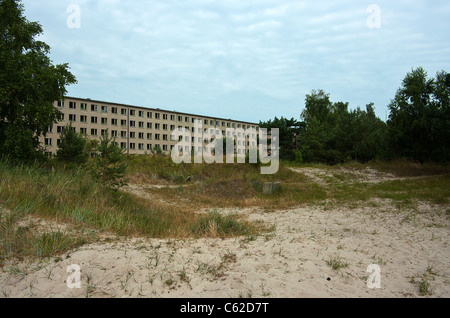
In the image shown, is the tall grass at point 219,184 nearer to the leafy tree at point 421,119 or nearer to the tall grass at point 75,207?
the tall grass at point 75,207

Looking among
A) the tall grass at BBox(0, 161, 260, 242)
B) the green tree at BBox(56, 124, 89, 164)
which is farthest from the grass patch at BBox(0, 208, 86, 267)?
the green tree at BBox(56, 124, 89, 164)

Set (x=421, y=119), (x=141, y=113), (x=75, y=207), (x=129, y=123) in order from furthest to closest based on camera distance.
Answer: (x=141, y=113) → (x=129, y=123) → (x=421, y=119) → (x=75, y=207)

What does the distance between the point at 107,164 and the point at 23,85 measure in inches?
307

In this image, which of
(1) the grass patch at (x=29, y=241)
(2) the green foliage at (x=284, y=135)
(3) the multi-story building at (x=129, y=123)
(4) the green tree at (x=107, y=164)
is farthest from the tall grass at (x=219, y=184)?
(3) the multi-story building at (x=129, y=123)

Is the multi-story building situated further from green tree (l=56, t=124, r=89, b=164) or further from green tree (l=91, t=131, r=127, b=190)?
green tree (l=91, t=131, r=127, b=190)

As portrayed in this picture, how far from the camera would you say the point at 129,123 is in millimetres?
66625

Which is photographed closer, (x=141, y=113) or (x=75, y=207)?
(x=75, y=207)

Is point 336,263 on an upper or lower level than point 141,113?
lower

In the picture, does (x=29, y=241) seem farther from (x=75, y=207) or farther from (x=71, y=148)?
(x=71, y=148)

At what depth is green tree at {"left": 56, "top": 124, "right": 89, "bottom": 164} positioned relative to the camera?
17234mm

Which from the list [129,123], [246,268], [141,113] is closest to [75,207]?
[246,268]
